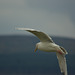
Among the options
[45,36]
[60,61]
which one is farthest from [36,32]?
[60,61]

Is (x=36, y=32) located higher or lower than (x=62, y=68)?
higher

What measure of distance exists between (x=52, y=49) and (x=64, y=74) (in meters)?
1.38

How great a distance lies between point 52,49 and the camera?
10312mm

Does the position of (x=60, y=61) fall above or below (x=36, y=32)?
below

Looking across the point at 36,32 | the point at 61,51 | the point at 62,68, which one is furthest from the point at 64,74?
the point at 36,32

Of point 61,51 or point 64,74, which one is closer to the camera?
point 61,51

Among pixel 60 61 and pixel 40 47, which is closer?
pixel 40 47

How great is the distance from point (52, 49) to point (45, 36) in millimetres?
413

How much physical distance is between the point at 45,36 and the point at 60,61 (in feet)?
4.52

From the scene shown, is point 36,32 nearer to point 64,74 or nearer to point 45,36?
point 45,36

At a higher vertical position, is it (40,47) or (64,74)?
(40,47)

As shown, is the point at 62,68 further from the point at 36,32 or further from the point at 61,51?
the point at 36,32

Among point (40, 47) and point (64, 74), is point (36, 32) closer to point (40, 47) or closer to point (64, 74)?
point (40, 47)

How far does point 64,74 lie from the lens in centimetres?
1136
